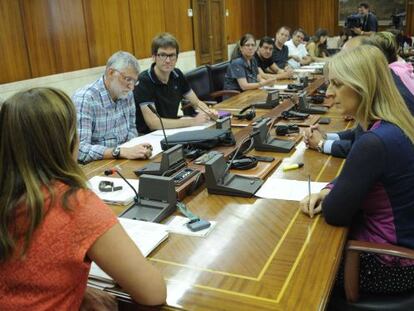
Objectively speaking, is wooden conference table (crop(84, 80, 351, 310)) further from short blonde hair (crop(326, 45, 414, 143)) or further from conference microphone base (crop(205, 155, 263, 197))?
short blonde hair (crop(326, 45, 414, 143))

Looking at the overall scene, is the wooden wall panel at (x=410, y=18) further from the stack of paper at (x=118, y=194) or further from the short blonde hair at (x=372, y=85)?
the stack of paper at (x=118, y=194)

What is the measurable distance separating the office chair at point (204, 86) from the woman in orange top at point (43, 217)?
346 centimetres

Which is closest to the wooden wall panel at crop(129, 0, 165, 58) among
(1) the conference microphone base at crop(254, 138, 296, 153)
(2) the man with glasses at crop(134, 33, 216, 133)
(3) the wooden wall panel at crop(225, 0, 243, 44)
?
(3) the wooden wall panel at crop(225, 0, 243, 44)

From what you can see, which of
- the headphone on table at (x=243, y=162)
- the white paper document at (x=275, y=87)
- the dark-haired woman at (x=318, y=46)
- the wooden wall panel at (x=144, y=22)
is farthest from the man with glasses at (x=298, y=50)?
the headphone on table at (x=243, y=162)

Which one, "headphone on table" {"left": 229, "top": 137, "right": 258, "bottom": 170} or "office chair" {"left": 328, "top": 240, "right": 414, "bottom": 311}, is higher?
"headphone on table" {"left": 229, "top": 137, "right": 258, "bottom": 170}

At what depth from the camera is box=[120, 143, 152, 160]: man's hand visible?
219 cm

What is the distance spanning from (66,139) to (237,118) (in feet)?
7.00

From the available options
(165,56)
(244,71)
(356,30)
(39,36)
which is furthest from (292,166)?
(356,30)

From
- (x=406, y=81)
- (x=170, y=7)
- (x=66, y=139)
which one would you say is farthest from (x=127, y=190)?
(x=170, y=7)

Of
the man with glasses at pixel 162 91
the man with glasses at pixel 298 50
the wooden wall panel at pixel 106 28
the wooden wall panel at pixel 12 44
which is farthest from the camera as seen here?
the man with glasses at pixel 298 50

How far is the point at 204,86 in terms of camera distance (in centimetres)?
465

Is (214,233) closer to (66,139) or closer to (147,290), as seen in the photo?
(147,290)

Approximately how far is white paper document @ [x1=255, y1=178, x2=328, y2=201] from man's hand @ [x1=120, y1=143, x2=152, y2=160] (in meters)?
0.66

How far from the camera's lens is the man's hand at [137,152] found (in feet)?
7.18
